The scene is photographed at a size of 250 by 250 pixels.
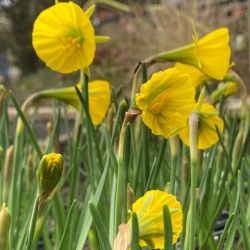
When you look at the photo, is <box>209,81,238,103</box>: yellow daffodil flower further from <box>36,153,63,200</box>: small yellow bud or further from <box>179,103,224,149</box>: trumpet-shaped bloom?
<box>36,153,63,200</box>: small yellow bud

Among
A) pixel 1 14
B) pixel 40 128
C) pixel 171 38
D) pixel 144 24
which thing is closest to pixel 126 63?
pixel 144 24

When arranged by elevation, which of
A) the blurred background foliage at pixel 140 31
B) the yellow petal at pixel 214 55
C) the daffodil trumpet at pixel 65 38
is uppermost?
the daffodil trumpet at pixel 65 38

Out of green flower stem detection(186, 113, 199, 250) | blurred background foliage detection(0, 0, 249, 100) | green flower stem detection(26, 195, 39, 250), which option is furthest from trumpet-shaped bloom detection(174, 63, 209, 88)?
blurred background foliage detection(0, 0, 249, 100)

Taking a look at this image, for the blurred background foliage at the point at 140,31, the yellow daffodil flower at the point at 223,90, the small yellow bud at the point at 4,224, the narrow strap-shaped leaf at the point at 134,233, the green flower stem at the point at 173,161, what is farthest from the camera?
the blurred background foliage at the point at 140,31

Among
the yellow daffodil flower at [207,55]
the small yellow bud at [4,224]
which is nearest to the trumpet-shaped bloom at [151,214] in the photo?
the small yellow bud at [4,224]

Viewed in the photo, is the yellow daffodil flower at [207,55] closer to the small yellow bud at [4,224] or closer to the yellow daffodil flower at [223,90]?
the yellow daffodil flower at [223,90]

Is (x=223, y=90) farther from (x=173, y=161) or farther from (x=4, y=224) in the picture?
(x=4, y=224)
